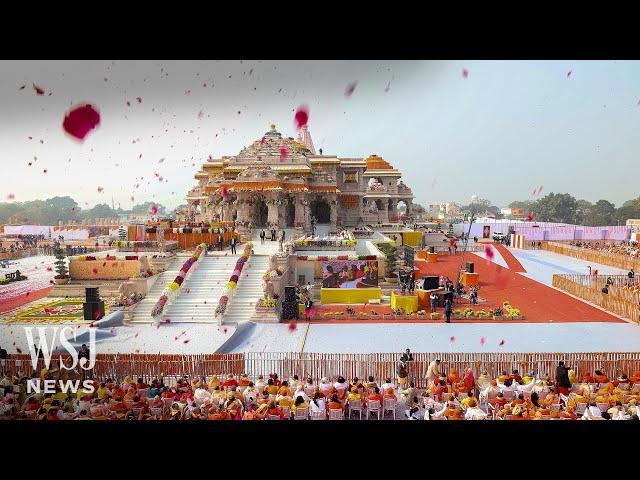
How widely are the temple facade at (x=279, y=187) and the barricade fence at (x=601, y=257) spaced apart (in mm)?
12638

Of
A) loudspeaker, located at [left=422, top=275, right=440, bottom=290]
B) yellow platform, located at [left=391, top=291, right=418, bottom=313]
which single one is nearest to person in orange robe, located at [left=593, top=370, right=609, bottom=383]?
yellow platform, located at [left=391, top=291, right=418, bottom=313]

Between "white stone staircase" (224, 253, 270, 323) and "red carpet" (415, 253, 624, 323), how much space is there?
7.12m

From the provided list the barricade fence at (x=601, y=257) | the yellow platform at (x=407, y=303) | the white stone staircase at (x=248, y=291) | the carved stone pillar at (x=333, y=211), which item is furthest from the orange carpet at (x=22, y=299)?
the barricade fence at (x=601, y=257)

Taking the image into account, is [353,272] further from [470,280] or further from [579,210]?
[579,210]

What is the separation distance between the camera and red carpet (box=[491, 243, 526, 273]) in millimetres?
21775

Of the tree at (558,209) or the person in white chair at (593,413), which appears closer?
the person in white chair at (593,413)

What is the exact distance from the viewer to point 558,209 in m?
59.4

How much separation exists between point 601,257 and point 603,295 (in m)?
11.9

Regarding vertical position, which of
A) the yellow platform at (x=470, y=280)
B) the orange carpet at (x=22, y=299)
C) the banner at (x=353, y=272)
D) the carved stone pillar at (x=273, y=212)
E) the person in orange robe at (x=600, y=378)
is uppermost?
the carved stone pillar at (x=273, y=212)

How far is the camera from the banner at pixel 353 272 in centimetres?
1529

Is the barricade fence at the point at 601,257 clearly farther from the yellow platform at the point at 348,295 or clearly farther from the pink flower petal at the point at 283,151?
the pink flower petal at the point at 283,151

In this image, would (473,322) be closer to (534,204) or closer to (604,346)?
(604,346)

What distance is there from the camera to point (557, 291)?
16.3 m

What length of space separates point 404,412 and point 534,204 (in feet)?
217
